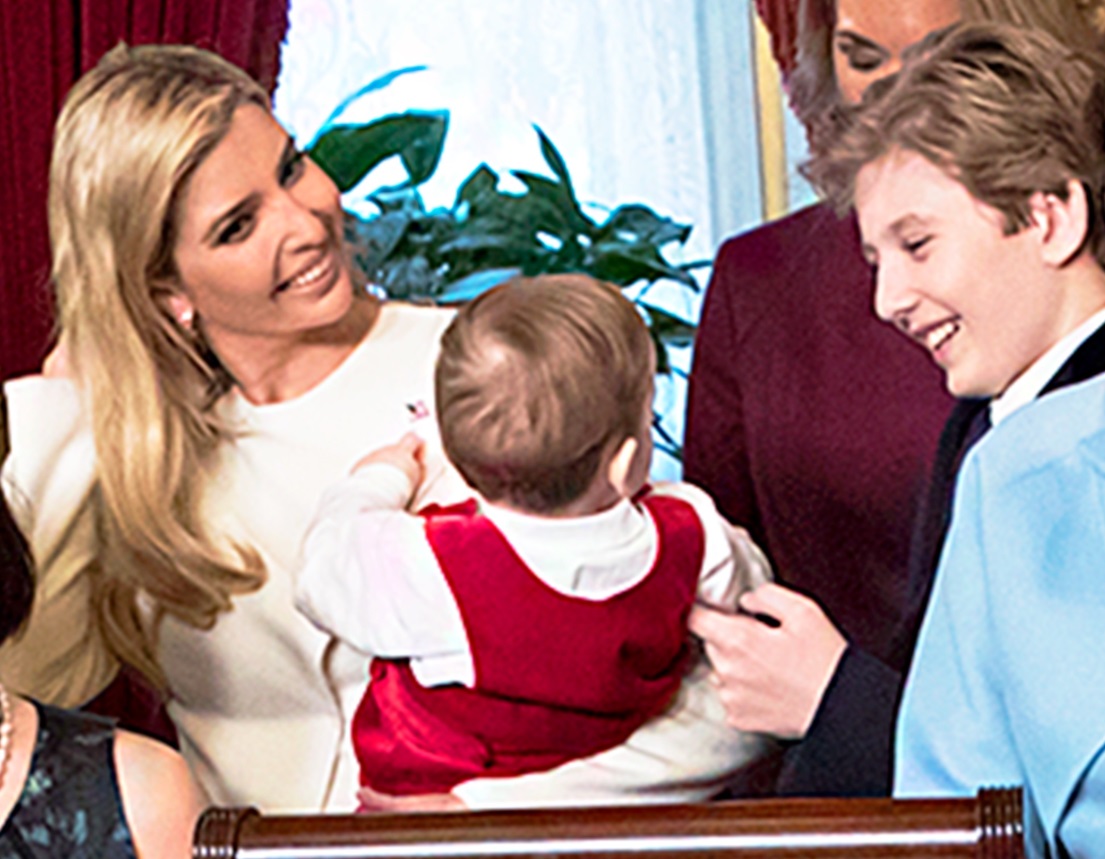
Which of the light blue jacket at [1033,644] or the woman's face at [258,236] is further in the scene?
the woman's face at [258,236]

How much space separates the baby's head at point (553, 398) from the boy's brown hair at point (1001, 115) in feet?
1.25

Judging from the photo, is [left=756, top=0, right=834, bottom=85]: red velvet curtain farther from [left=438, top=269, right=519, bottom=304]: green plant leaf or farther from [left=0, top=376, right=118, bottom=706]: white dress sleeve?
[left=0, top=376, right=118, bottom=706]: white dress sleeve

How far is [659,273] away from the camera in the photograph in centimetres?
236

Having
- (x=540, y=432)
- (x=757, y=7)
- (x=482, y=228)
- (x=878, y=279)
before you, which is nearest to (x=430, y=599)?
(x=540, y=432)

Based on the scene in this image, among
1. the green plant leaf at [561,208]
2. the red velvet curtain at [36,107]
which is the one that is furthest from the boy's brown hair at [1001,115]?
the red velvet curtain at [36,107]

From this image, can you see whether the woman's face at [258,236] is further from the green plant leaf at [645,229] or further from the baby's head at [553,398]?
the green plant leaf at [645,229]

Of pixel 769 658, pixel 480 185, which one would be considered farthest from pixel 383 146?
pixel 769 658

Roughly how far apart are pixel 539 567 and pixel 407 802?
334 millimetres

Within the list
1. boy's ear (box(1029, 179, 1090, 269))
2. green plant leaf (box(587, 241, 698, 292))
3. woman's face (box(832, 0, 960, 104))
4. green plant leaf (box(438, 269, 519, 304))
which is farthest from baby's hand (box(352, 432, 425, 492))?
boy's ear (box(1029, 179, 1090, 269))

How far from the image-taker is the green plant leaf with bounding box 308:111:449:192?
2.44 meters

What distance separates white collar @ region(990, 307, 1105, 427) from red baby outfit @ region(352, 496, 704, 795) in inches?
15.3

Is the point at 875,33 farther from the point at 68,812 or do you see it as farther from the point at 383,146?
the point at 68,812

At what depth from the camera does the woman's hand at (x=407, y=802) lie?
232cm

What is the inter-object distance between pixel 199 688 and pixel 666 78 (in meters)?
1.00
